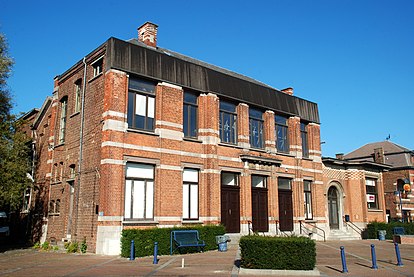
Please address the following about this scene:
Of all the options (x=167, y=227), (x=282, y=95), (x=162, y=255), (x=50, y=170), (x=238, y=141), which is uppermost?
(x=282, y=95)

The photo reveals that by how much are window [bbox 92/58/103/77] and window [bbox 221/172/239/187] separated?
883cm

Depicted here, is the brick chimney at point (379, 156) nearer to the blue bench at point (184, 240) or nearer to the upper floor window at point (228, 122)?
the upper floor window at point (228, 122)

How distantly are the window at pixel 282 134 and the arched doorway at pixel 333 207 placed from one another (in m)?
6.68

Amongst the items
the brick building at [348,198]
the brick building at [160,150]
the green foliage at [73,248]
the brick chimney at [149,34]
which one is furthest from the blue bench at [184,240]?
the brick building at [348,198]

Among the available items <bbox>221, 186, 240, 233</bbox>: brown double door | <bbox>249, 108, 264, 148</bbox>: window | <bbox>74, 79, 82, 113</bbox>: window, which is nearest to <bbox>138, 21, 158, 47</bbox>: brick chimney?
<bbox>74, 79, 82, 113</bbox>: window

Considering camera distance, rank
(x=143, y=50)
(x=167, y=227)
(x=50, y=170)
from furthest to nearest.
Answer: (x=50, y=170), (x=143, y=50), (x=167, y=227)

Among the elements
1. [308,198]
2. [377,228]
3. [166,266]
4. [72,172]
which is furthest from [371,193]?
[166,266]

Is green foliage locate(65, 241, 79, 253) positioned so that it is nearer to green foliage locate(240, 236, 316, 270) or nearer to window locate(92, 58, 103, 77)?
window locate(92, 58, 103, 77)

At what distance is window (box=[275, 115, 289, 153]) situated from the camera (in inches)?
1085

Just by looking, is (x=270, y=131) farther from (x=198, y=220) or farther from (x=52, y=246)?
(x=52, y=246)

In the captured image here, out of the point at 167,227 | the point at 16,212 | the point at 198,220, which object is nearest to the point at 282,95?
the point at 198,220

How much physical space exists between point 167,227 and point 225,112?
830 cm

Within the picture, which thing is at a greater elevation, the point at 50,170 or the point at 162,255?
the point at 50,170

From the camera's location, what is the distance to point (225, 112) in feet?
79.6
